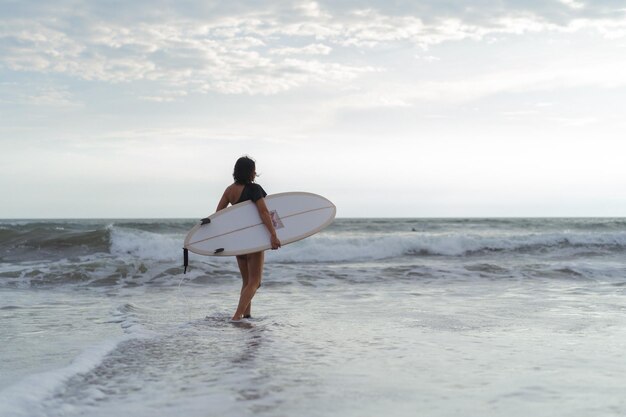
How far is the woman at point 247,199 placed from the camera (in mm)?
6293

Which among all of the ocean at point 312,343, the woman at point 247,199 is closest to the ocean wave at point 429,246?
the ocean at point 312,343

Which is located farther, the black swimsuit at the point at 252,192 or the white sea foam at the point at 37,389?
the black swimsuit at the point at 252,192

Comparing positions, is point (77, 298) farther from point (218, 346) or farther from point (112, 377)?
point (112, 377)

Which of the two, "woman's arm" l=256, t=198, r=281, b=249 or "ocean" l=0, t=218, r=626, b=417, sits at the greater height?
"woman's arm" l=256, t=198, r=281, b=249

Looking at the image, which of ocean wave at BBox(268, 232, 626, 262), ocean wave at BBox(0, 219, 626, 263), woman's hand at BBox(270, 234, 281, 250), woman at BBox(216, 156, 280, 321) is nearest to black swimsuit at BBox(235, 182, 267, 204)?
woman at BBox(216, 156, 280, 321)

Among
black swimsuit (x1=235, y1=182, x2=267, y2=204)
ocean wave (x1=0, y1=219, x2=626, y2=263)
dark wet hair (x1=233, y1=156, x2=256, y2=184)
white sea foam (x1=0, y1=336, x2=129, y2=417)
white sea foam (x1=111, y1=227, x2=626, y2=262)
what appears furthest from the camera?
white sea foam (x1=111, y1=227, x2=626, y2=262)

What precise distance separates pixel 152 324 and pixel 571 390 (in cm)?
407

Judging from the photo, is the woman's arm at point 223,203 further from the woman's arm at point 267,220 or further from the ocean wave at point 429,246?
the ocean wave at point 429,246

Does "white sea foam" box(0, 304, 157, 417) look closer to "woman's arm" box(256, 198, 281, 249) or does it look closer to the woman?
the woman

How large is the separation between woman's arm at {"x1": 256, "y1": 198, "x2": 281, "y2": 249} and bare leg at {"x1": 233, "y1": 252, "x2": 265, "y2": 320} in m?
0.23

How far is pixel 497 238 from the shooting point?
20625mm

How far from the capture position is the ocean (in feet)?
11.1

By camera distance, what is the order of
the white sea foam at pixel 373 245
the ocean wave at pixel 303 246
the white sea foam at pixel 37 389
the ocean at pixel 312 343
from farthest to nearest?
→ the white sea foam at pixel 373 245 → the ocean wave at pixel 303 246 → the ocean at pixel 312 343 → the white sea foam at pixel 37 389

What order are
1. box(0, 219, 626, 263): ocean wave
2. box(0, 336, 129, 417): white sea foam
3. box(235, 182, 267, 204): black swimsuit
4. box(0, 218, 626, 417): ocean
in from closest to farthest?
box(0, 336, 129, 417): white sea foam → box(0, 218, 626, 417): ocean → box(235, 182, 267, 204): black swimsuit → box(0, 219, 626, 263): ocean wave
